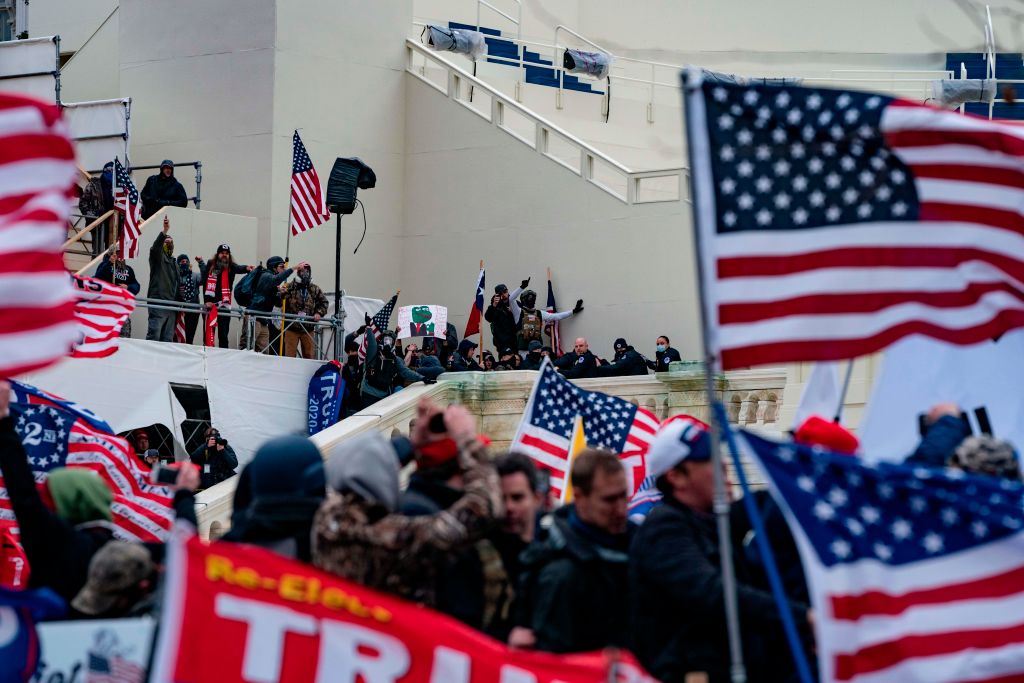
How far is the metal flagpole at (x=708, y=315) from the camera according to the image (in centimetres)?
621

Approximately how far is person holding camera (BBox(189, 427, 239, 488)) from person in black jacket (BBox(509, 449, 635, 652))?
49.0 feet

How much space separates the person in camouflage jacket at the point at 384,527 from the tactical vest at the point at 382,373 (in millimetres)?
16482

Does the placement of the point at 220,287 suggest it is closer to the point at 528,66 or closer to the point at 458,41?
the point at 458,41

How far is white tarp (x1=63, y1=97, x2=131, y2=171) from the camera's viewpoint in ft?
96.6

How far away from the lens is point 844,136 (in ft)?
21.9

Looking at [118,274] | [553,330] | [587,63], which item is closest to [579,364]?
[553,330]

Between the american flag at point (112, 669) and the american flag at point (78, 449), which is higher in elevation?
the american flag at point (78, 449)

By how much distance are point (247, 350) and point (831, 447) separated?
60.8ft

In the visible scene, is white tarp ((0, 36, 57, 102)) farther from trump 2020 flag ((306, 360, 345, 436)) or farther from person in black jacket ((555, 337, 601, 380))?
person in black jacket ((555, 337, 601, 380))

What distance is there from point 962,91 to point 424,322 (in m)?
10.7

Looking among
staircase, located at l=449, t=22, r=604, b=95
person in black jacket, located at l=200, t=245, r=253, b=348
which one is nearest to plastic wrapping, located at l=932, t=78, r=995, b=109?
staircase, located at l=449, t=22, r=604, b=95

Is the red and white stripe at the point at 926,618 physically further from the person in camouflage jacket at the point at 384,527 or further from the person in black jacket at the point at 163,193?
the person in black jacket at the point at 163,193

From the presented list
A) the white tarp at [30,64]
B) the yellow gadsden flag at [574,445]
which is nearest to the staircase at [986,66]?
the white tarp at [30,64]

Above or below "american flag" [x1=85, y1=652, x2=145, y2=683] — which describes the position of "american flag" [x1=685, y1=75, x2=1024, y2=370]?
above
